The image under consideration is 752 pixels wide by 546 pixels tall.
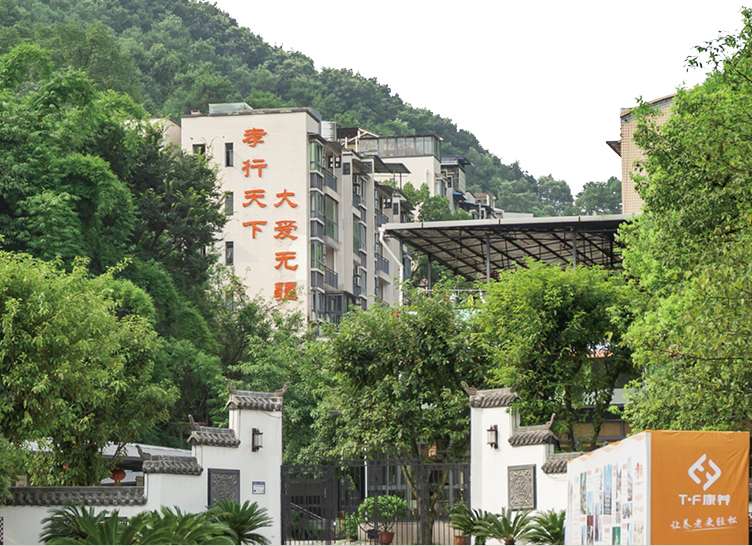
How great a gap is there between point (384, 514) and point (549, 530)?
8364mm

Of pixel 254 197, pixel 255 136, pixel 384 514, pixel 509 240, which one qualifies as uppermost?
pixel 255 136

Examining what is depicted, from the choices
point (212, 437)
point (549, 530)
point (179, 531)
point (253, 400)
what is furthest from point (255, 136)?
point (179, 531)

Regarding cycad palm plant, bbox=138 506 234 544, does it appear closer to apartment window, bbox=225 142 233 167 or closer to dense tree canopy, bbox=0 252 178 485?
dense tree canopy, bbox=0 252 178 485

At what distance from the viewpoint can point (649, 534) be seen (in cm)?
939

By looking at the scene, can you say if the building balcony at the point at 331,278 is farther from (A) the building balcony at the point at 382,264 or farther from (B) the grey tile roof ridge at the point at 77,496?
(B) the grey tile roof ridge at the point at 77,496

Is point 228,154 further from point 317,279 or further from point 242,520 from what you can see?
point 242,520

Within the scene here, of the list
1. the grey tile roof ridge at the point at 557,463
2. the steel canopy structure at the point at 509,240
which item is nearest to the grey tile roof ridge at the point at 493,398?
the grey tile roof ridge at the point at 557,463

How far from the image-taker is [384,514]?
79.6ft

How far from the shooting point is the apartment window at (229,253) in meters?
52.5

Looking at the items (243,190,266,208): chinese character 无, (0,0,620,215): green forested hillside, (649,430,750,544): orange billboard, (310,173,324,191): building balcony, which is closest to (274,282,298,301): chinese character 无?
(243,190,266,208): chinese character 无

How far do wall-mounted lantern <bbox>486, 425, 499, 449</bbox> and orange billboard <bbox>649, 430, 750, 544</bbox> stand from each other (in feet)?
34.0

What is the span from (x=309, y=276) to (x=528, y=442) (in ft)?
112

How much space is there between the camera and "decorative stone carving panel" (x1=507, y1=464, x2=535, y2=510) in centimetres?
1884

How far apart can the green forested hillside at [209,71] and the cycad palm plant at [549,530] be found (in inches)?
1824
